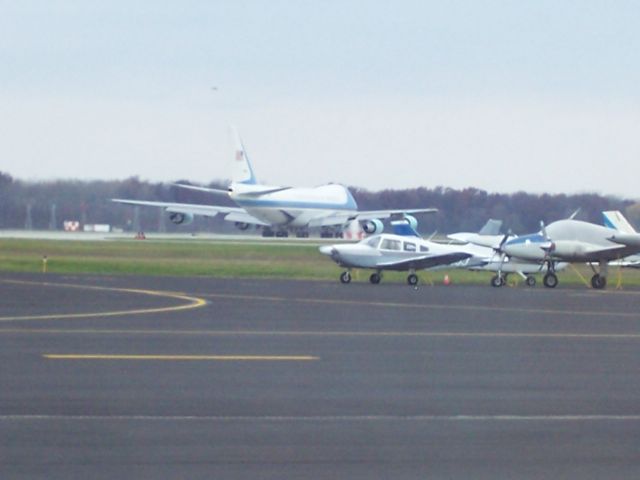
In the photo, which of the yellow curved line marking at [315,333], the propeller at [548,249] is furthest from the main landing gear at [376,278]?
the yellow curved line marking at [315,333]

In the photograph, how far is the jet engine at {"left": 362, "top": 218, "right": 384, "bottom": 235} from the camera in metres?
75.2

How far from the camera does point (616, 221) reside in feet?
159

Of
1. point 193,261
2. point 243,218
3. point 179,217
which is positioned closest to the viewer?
point 193,261

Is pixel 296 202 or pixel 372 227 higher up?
pixel 296 202

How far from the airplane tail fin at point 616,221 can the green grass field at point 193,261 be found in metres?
→ 1.96

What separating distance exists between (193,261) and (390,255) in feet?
47.7

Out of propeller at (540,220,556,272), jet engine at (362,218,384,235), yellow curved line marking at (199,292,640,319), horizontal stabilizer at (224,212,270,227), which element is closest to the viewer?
yellow curved line marking at (199,292,640,319)

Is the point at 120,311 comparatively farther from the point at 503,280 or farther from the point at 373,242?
the point at 503,280

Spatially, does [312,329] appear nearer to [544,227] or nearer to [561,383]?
[561,383]

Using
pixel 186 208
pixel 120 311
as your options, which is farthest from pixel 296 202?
pixel 120 311

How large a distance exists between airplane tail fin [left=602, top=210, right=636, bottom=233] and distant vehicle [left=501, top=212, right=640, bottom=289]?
5.52 metres

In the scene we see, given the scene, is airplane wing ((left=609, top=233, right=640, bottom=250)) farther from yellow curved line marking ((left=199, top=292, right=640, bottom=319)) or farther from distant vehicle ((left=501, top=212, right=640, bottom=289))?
yellow curved line marking ((left=199, top=292, right=640, bottom=319))

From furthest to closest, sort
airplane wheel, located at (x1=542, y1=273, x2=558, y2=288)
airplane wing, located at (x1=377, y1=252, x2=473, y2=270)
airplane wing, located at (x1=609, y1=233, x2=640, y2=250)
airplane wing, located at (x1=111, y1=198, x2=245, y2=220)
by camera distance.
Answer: airplane wing, located at (x1=111, y1=198, x2=245, y2=220) < airplane wing, located at (x1=377, y1=252, x2=473, y2=270) < airplane wing, located at (x1=609, y1=233, x2=640, y2=250) < airplane wheel, located at (x1=542, y1=273, x2=558, y2=288)

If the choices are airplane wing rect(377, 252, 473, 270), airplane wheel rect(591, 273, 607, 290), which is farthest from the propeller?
airplane wing rect(377, 252, 473, 270)
